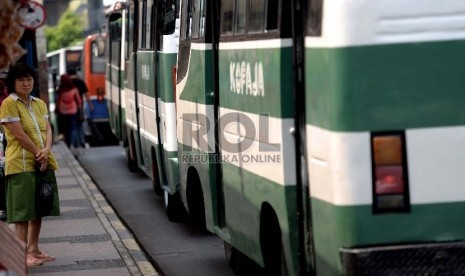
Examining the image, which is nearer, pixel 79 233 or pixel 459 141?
pixel 459 141

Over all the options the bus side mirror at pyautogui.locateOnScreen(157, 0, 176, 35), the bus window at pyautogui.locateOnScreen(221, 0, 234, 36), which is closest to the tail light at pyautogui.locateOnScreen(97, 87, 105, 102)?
the bus side mirror at pyautogui.locateOnScreen(157, 0, 176, 35)

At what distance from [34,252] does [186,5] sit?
8.74 ft

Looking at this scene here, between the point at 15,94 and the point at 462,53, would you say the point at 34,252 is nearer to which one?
the point at 15,94

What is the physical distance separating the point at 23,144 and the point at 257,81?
313 cm

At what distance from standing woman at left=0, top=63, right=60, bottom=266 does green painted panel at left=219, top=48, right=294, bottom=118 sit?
6.06ft

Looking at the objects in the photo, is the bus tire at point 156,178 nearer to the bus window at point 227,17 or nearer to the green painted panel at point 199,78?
the green painted panel at point 199,78

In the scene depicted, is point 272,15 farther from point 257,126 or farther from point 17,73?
point 17,73

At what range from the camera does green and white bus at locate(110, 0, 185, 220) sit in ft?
47.3

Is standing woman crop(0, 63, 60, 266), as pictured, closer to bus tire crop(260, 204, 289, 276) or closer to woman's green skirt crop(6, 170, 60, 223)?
woman's green skirt crop(6, 170, 60, 223)

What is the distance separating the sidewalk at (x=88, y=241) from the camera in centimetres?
1170

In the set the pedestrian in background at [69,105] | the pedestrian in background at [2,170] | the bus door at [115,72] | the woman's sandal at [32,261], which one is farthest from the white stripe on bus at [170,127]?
the pedestrian in background at [69,105]

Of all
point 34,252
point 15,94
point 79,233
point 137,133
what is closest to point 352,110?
point 15,94

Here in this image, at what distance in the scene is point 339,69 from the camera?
7062mm

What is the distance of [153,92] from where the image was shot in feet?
52.6
